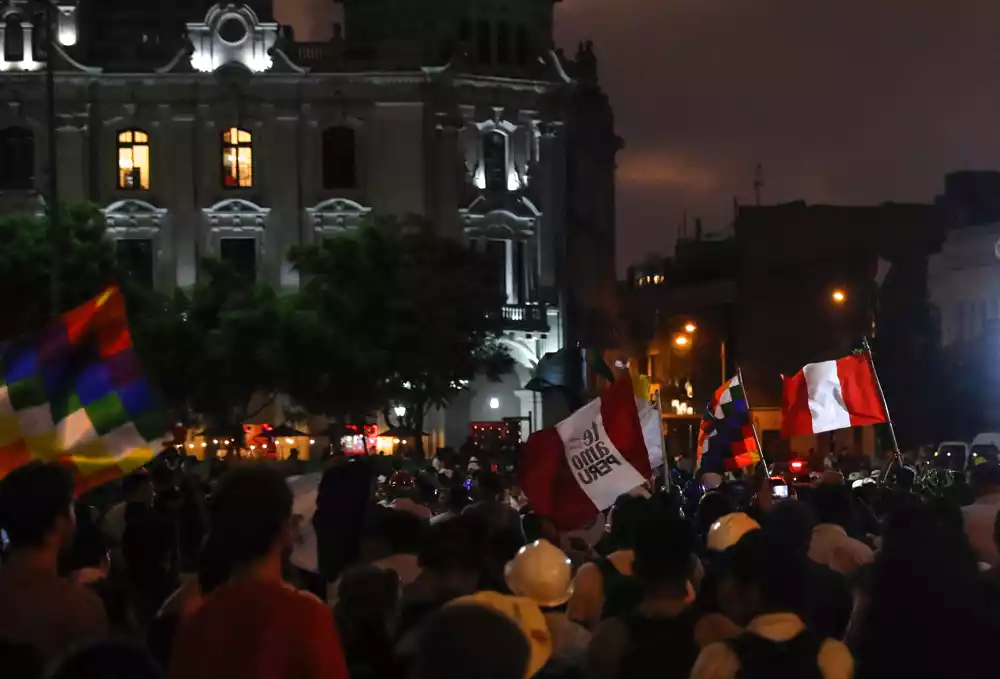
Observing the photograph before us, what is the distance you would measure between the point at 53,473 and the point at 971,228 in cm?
5215

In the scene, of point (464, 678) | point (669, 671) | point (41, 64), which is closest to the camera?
point (464, 678)

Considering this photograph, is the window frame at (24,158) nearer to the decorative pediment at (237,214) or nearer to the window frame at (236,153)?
the decorative pediment at (237,214)

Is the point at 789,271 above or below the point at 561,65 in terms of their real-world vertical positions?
below

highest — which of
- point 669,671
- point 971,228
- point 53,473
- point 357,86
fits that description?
point 357,86

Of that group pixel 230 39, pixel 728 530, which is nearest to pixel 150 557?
pixel 728 530

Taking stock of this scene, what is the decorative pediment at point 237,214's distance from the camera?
56.1 metres

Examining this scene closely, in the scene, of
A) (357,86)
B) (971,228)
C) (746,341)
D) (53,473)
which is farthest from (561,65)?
(53,473)

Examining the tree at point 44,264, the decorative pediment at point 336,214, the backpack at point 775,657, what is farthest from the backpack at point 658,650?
the decorative pediment at point 336,214

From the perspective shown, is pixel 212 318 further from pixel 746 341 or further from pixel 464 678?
pixel 464 678

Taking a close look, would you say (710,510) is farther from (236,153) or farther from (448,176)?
(236,153)

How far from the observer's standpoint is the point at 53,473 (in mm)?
6395

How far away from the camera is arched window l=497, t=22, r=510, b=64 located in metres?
57.8

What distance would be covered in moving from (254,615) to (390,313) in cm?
4226

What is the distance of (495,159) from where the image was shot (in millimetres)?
57625
